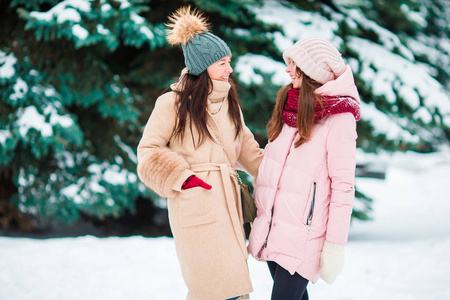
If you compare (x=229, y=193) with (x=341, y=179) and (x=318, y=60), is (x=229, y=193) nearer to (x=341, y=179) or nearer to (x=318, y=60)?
(x=341, y=179)

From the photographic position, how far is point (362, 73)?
18.9ft

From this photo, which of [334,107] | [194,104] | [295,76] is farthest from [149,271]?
[334,107]

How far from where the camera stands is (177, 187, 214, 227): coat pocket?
2391mm

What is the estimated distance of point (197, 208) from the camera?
2.40 meters

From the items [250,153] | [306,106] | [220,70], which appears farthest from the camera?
[250,153]

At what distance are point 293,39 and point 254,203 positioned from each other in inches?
137

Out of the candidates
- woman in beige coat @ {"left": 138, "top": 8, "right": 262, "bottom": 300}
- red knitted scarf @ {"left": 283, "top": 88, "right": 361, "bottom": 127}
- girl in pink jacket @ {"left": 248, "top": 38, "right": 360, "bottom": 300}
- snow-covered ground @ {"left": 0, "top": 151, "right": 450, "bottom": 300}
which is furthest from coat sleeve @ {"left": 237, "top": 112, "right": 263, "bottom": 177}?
snow-covered ground @ {"left": 0, "top": 151, "right": 450, "bottom": 300}

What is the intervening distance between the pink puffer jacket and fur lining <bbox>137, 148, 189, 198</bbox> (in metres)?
Answer: 0.52

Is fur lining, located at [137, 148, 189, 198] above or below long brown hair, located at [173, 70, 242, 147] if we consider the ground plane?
below

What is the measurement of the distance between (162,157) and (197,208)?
1.13ft

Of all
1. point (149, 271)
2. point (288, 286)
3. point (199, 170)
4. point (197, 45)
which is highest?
point (197, 45)

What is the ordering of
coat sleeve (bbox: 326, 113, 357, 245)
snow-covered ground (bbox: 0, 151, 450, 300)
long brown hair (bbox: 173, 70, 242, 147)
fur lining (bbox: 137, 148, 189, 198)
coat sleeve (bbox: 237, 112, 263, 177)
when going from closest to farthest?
1. coat sleeve (bbox: 326, 113, 357, 245)
2. fur lining (bbox: 137, 148, 189, 198)
3. long brown hair (bbox: 173, 70, 242, 147)
4. coat sleeve (bbox: 237, 112, 263, 177)
5. snow-covered ground (bbox: 0, 151, 450, 300)

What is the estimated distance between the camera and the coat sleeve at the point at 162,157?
91.0 inches

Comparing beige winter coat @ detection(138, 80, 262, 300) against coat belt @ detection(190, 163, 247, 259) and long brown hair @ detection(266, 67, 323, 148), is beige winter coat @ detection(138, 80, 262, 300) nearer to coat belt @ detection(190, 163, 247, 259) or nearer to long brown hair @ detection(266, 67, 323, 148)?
coat belt @ detection(190, 163, 247, 259)
